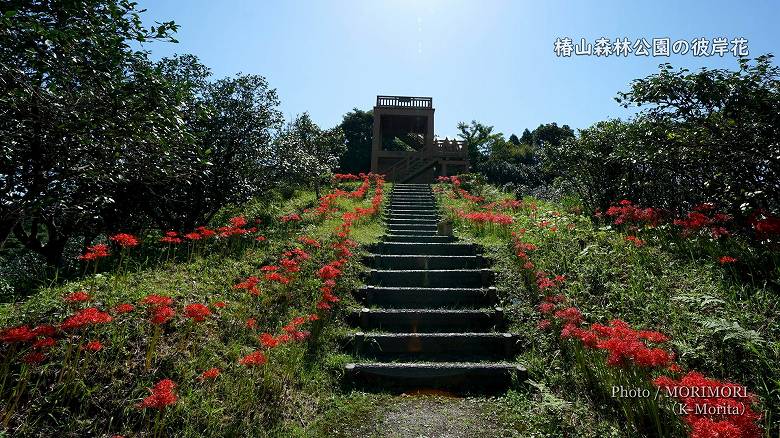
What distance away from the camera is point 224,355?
4.40 m

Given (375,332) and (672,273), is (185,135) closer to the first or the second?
(375,332)

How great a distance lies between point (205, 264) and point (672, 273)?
682cm

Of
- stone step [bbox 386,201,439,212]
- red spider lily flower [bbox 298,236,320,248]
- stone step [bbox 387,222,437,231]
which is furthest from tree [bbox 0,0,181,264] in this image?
stone step [bbox 386,201,439,212]

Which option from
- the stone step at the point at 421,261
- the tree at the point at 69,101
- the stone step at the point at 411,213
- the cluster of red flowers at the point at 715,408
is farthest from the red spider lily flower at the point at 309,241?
the cluster of red flowers at the point at 715,408

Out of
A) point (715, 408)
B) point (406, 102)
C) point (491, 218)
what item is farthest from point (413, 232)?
point (406, 102)

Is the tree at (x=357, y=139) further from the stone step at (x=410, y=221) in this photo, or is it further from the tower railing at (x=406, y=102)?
the stone step at (x=410, y=221)

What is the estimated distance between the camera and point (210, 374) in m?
3.54

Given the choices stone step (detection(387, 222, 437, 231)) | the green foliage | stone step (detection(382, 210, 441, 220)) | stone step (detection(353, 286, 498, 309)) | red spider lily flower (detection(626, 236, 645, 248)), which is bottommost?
stone step (detection(353, 286, 498, 309))

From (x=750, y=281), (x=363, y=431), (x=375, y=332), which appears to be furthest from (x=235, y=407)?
(x=750, y=281)

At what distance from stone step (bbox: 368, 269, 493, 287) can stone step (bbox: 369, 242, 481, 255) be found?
1119 mm

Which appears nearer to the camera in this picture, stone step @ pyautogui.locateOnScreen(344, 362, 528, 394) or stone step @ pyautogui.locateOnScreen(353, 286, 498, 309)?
stone step @ pyautogui.locateOnScreen(344, 362, 528, 394)

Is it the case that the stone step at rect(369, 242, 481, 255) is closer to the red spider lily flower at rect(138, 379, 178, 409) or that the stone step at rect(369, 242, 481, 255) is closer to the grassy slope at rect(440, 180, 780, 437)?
the grassy slope at rect(440, 180, 780, 437)

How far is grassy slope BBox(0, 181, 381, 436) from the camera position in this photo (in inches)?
132

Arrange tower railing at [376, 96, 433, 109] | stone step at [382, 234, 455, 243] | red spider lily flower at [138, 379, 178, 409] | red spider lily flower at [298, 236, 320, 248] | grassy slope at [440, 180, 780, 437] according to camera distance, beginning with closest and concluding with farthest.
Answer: red spider lily flower at [138, 379, 178, 409] < grassy slope at [440, 180, 780, 437] < red spider lily flower at [298, 236, 320, 248] < stone step at [382, 234, 455, 243] < tower railing at [376, 96, 433, 109]
